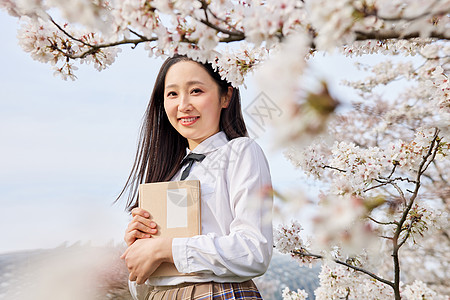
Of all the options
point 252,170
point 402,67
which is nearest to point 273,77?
point 252,170

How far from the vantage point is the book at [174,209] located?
1.31 m

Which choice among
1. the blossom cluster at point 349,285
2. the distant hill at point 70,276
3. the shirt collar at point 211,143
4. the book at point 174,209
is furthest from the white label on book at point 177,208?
the distant hill at point 70,276

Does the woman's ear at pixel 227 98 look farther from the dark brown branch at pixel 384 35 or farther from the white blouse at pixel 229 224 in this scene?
the dark brown branch at pixel 384 35

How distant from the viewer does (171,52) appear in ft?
3.27

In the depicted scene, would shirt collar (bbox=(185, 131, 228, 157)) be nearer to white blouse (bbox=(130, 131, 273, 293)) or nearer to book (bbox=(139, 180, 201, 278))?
white blouse (bbox=(130, 131, 273, 293))

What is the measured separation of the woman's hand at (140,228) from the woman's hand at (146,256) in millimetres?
29

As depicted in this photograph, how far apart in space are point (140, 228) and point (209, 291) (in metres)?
0.29

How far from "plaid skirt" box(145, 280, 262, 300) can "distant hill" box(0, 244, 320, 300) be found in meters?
1.96

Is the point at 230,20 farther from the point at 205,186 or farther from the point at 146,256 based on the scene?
A: the point at 146,256

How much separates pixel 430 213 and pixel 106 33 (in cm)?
144

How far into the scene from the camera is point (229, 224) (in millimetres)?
1340

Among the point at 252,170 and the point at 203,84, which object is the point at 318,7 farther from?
the point at 203,84

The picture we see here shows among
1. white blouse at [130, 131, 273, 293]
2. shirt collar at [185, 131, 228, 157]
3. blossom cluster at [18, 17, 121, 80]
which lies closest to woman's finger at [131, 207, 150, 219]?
white blouse at [130, 131, 273, 293]

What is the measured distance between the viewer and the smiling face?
1485 millimetres
